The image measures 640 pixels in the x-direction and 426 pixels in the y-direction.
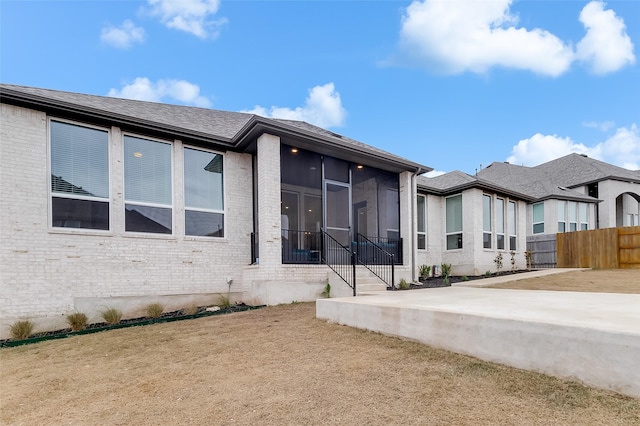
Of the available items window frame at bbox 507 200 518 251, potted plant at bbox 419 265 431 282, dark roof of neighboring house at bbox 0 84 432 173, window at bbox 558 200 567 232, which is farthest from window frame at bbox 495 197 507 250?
dark roof of neighboring house at bbox 0 84 432 173

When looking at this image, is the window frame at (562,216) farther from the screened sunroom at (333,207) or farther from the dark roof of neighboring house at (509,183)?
the screened sunroom at (333,207)

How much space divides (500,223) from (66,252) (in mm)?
15356

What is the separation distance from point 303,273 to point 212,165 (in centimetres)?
377

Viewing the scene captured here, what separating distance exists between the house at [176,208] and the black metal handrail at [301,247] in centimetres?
4

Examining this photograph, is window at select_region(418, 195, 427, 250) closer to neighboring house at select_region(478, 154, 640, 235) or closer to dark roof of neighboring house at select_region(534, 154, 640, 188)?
A: neighboring house at select_region(478, 154, 640, 235)

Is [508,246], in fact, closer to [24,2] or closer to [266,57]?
[266,57]

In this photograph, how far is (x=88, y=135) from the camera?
7.43 meters

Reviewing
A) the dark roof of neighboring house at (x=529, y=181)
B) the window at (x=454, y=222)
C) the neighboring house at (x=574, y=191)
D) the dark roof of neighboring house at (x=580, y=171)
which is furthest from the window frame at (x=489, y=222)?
the dark roof of neighboring house at (x=580, y=171)

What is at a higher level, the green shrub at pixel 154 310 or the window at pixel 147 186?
the window at pixel 147 186

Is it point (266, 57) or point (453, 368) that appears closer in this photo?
point (453, 368)

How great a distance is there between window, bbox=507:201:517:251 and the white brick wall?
502 inches

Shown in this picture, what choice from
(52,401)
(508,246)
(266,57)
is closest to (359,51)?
(266,57)

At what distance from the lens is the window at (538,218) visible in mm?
18703

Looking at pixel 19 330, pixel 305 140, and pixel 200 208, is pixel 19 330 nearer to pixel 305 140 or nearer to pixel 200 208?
pixel 200 208
